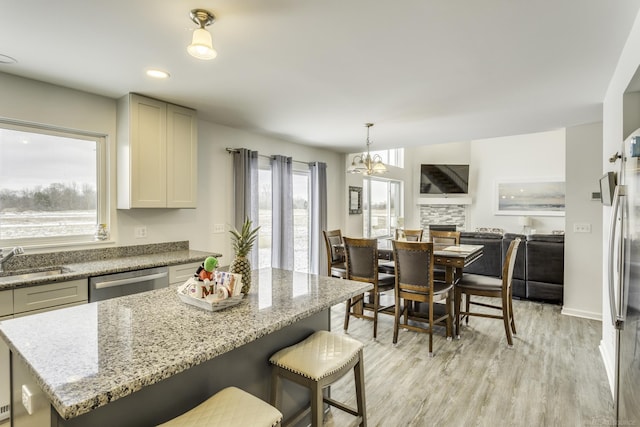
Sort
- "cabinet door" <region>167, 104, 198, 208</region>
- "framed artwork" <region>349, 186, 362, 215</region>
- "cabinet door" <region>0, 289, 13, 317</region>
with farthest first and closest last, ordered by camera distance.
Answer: "framed artwork" <region>349, 186, 362, 215</region>, "cabinet door" <region>167, 104, 198, 208</region>, "cabinet door" <region>0, 289, 13, 317</region>

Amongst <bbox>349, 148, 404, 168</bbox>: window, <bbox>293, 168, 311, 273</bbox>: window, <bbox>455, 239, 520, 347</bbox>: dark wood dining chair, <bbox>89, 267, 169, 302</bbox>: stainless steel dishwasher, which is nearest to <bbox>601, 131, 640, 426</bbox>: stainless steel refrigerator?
<bbox>455, 239, 520, 347</bbox>: dark wood dining chair

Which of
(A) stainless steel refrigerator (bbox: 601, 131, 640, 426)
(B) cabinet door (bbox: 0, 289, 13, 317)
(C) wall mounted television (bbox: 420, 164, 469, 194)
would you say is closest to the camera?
(A) stainless steel refrigerator (bbox: 601, 131, 640, 426)

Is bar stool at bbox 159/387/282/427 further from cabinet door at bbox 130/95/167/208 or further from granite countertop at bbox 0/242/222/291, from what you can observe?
cabinet door at bbox 130/95/167/208

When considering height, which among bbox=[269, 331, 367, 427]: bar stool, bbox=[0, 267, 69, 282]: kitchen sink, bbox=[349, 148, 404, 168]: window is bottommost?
bbox=[269, 331, 367, 427]: bar stool

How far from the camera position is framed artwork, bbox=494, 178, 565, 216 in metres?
7.98

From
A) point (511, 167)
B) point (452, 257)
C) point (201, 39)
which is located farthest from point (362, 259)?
point (511, 167)

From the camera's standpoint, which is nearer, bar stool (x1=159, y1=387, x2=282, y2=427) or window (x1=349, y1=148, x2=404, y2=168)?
bar stool (x1=159, y1=387, x2=282, y2=427)

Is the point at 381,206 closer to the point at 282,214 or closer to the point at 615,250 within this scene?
the point at 282,214

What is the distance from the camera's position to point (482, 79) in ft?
8.61

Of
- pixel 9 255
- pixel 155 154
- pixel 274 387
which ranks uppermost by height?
pixel 155 154

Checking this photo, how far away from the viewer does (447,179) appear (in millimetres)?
8820

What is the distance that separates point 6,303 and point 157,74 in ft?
5.97

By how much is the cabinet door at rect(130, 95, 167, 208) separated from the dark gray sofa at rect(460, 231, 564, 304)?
15.1ft

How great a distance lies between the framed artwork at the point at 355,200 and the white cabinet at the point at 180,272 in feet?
11.7
